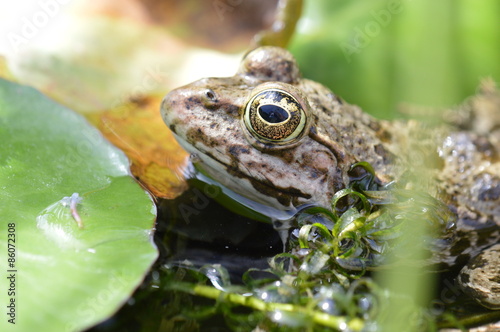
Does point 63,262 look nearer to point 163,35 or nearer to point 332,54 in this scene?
point 163,35

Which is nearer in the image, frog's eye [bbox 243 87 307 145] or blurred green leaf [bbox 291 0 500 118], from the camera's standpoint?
frog's eye [bbox 243 87 307 145]

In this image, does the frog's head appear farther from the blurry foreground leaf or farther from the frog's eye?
the blurry foreground leaf

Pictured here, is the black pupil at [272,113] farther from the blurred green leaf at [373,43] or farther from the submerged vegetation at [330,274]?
the blurred green leaf at [373,43]

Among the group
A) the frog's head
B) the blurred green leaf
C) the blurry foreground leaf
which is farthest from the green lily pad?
the blurred green leaf

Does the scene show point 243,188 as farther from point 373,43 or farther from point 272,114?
point 373,43

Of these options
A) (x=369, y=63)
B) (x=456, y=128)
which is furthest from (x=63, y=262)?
(x=456, y=128)
